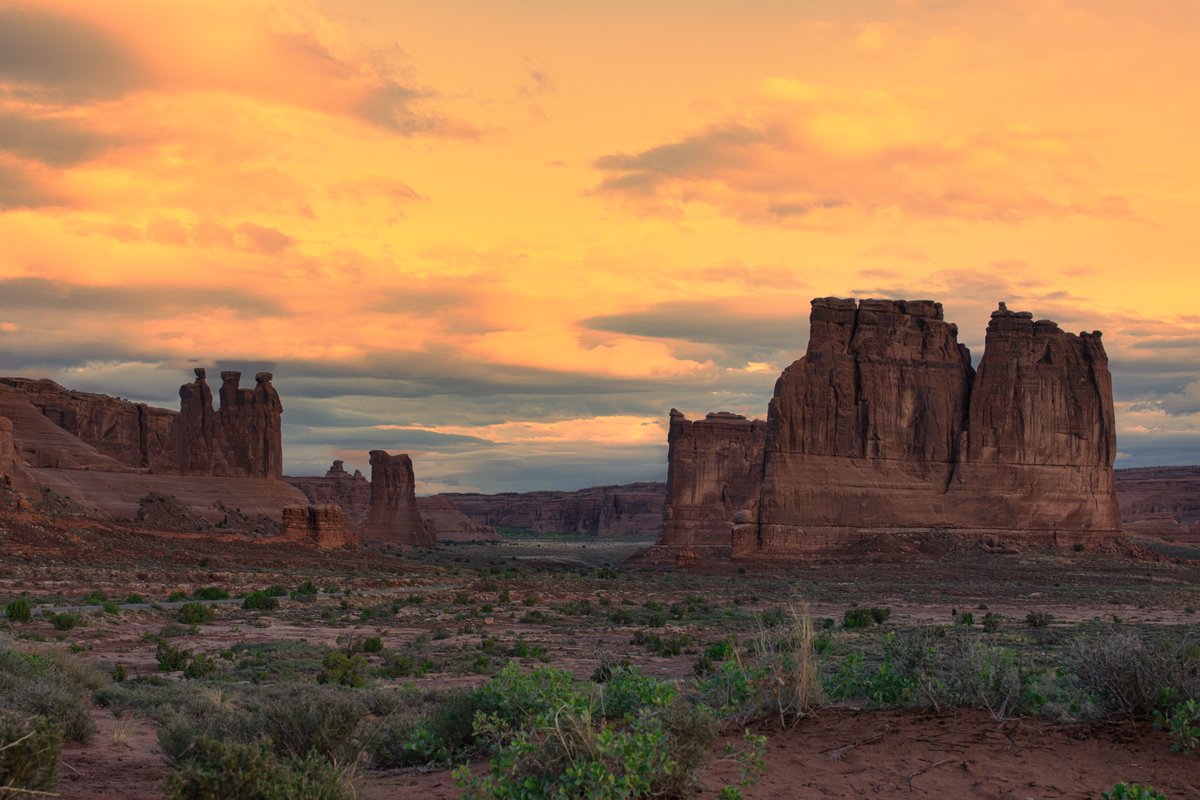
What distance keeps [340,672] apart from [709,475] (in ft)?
285

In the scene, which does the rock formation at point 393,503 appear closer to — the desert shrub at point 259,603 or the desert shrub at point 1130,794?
the desert shrub at point 259,603

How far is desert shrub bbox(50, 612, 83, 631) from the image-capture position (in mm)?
24531

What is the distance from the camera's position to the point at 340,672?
688 inches

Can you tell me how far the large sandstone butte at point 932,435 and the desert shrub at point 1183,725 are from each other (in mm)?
60500

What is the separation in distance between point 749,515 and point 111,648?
5253 centimetres

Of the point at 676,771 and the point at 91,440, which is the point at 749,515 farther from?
the point at 91,440

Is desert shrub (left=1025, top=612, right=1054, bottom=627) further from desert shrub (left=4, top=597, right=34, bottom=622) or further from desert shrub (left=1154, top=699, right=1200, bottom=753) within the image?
desert shrub (left=4, top=597, right=34, bottom=622)

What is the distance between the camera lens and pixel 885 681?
994cm

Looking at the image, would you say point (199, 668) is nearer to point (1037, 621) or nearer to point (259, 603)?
point (259, 603)

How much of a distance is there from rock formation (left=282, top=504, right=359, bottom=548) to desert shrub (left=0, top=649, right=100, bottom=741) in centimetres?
5523

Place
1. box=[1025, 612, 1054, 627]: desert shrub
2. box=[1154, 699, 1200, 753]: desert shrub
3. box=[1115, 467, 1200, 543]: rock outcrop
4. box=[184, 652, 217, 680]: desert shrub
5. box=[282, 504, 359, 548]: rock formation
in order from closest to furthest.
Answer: box=[1154, 699, 1200, 753]: desert shrub → box=[184, 652, 217, 680]: desert shrub → box=[1025, 612, 1054, 627]: desert shrub → box=[282, 504, 359, 548]: rock formation → box=[1115, 467, 1200, 543]: rock outcrop

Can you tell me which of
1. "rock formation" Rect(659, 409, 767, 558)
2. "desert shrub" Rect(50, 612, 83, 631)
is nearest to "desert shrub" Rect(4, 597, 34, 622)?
"desert shrub" Rect(50, 612, 83, 631)

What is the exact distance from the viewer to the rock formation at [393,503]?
4269 inches

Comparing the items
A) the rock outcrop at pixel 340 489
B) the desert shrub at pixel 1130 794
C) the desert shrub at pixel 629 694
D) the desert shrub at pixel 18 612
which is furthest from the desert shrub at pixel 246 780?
the rock outcrop at pixel 340 489
